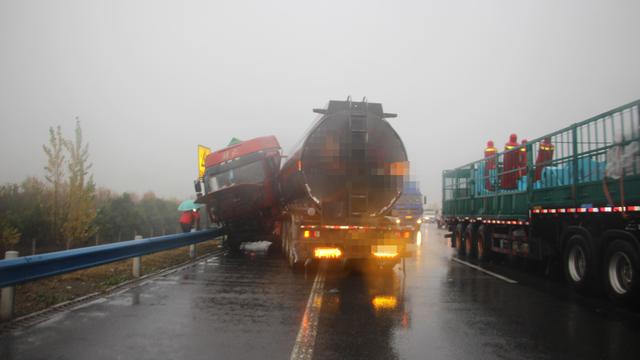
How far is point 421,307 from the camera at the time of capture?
7.59 metres

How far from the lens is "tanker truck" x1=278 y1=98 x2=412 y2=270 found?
10688 mm

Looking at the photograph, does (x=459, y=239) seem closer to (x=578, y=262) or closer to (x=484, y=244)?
(x=484, y=244)

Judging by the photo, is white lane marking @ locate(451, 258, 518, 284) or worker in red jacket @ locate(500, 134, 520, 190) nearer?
white lane marking @ locate(451, 258, 518, 284)

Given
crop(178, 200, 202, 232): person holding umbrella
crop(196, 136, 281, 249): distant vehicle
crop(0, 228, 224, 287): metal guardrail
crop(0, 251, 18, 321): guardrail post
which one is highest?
crop(196, 136, 281, 249): distant vehicle

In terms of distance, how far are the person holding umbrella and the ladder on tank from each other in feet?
33.5

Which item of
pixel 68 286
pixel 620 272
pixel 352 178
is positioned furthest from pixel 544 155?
pixel 68 286

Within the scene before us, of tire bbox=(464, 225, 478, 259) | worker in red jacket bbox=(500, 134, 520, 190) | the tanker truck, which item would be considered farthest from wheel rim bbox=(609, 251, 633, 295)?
tire bbox=(464, 225, 478, 259)

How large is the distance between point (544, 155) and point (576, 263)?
2752 mm

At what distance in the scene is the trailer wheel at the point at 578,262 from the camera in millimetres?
8578

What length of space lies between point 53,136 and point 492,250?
1793 centimetres

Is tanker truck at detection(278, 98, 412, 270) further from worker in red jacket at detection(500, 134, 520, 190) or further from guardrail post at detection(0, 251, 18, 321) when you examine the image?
guardrail post at detection(0, 251, 18, 321)

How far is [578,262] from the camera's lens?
930cm

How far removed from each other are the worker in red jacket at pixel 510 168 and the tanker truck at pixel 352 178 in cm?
345

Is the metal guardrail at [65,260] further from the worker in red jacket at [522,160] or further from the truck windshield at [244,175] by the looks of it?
the worker in red jacket at [522,160]
